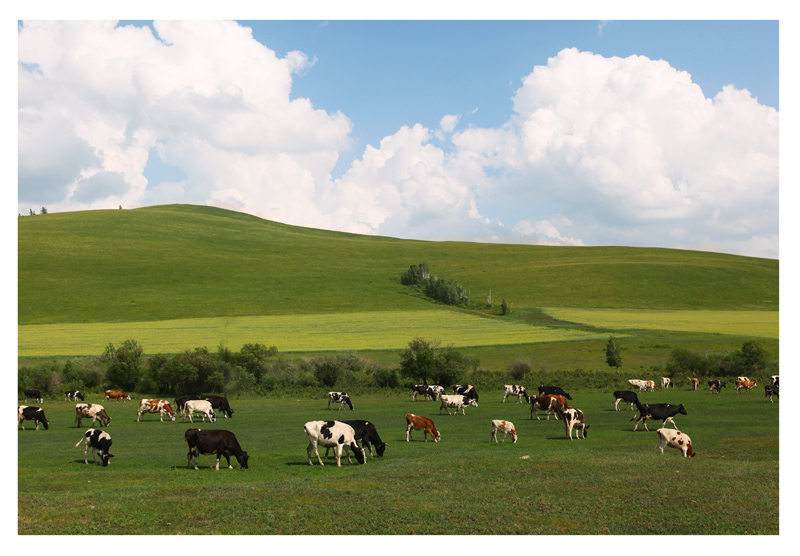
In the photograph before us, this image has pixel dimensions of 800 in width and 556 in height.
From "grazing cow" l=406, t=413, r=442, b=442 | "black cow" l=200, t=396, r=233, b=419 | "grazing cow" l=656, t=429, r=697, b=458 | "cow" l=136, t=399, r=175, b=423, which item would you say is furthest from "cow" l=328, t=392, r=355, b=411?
"grazing cow" l=656, t=429, r=697, b=458

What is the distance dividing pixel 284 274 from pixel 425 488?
127831 millimetres

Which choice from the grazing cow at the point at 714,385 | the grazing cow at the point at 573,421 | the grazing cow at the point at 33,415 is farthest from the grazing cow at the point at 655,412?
the grazing cow at the point at 33,415

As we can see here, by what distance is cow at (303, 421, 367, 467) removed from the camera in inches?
805

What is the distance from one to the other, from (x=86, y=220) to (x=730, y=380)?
172 metres

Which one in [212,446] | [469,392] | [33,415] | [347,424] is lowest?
[469,392]

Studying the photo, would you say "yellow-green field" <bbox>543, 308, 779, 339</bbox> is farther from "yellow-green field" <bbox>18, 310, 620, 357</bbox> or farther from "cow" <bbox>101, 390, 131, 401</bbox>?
"cow" <bbox>101, 390, 131, 401</bbox>

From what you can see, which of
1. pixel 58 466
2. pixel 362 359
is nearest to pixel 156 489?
pixel 58 466

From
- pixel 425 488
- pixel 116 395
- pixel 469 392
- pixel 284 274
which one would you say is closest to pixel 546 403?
pixel 469 392

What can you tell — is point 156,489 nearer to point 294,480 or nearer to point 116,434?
point 294,480

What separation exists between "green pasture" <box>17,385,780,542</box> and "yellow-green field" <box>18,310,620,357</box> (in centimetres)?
5200

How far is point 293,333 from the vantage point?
89938 mm

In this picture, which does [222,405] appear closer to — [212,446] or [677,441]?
[212,446]

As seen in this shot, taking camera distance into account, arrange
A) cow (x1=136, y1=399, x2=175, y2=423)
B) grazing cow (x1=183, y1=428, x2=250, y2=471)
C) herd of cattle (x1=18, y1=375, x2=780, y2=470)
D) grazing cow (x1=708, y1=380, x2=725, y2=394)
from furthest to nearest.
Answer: grazing cow (x1=708, y1=380, x2=725, y2=394)
cow (x1=136, y1=399, x2=175, y2=423)
herd of cattle (x1=18, y1=375, x2=780, y2=470)
grazing cow (x1=183, y1=428, x2=250, y2=471)

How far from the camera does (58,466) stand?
66.1ft
